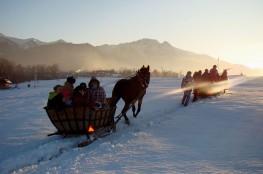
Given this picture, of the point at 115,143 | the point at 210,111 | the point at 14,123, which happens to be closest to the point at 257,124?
the point at 210,111

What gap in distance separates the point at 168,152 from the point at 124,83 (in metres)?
5.44

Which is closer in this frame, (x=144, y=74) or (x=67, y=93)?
(x=67, y=93)

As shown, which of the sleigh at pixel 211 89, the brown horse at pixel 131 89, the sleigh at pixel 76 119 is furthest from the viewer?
the sleigh at pixel 211 89

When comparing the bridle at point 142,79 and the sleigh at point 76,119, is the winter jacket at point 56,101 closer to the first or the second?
the sleigh at point 76,119

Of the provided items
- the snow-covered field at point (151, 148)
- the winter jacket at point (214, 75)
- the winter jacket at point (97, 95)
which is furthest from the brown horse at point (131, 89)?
the winter jacket at point (214, 75)

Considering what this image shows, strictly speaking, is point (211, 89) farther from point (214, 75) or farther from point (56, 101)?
point (56, 101)

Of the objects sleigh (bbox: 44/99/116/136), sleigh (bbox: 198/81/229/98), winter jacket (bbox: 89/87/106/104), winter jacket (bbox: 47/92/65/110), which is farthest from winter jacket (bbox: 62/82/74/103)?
sleigh (bbox: 198/81/229/98)

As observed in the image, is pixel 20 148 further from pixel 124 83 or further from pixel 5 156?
pixel 124 83

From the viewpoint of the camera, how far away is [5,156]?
419 inches

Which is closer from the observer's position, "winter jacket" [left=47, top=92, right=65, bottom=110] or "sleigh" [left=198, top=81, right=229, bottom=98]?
"winter jacket" [left=47, top=92, right=65, bottom=110]

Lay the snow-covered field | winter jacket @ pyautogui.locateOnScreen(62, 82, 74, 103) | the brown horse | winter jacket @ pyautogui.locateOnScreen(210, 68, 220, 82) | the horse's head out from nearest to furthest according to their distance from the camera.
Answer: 1. the snow-covered field
2. winter jacket @ pyautogui.locateOnScreen(62, 82, 74, 103)
3. the brown horse
4. the horse's head
5. winter jacket @ pyautogui.locateOnScreen(210, 68, 220, 82)

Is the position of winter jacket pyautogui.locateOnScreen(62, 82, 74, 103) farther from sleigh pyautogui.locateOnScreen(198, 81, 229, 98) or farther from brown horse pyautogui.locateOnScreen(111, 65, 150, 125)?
sleigh pyautogui.locateOnScreen(198, 81, 229, 98)

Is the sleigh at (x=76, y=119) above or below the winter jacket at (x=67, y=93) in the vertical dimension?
below

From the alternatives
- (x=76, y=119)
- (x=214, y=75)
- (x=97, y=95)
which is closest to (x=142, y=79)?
(x=97, y=95)
